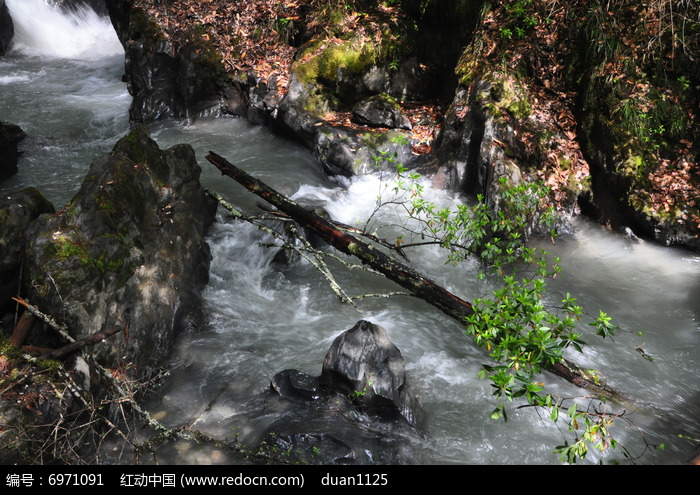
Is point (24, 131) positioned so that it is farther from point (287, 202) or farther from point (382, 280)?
point (382, 280)

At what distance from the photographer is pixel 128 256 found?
16.4ft

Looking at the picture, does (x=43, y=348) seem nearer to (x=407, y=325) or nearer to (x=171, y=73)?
(x=407, y=325)

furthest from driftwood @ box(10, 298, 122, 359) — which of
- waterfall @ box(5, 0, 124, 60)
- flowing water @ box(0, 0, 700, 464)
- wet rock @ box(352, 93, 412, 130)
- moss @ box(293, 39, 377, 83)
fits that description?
waterfall @ box(5, 0, 124, 60)

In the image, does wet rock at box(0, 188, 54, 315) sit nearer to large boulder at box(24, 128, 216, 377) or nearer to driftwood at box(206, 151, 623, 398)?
large boulder at box(24, 128, 216, 377)

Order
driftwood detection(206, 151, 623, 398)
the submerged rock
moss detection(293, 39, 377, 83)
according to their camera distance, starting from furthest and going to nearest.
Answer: moss detection(293, 39, 377, 83) < driftwood detection(206, 151, 623, 398) < the submerged rock

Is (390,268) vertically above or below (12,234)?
below

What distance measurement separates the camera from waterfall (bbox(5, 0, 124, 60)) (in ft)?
54.6

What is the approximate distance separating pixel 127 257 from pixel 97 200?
676 mm

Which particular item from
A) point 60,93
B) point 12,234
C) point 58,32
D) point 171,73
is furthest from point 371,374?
point 58,32

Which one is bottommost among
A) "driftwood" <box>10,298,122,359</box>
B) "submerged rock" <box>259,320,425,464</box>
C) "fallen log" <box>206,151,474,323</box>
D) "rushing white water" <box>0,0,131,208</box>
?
"submerged rock" <box>259,320,425,464</box>

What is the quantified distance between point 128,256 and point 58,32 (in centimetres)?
1667

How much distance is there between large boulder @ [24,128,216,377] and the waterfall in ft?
43.0
